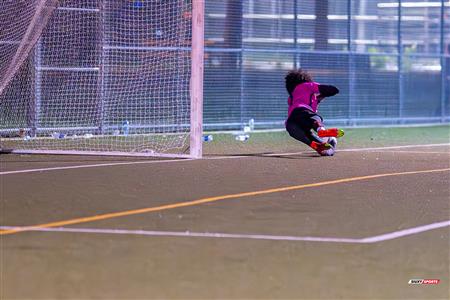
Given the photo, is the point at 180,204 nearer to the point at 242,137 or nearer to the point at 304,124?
the point at 304,124

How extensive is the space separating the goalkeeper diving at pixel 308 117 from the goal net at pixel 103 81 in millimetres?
1609

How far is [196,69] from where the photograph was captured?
12031 mm

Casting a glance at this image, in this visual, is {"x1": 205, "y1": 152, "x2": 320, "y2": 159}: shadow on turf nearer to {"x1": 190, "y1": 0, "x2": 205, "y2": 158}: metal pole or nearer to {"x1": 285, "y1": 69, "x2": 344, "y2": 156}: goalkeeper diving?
{"x1": 285, "y1": 69, "x2": 344, "y2": 156}: goalkeeper diving

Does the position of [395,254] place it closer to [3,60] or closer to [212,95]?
[3,60]

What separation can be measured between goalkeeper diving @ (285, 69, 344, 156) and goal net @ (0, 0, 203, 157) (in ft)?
5.28

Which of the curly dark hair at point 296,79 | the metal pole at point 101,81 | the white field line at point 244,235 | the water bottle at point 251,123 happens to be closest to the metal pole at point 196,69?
the curly dark hair at point 296,79

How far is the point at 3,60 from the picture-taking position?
43.8 ft

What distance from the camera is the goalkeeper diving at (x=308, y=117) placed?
12.9 m

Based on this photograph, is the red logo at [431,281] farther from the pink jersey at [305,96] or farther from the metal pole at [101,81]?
the metal pole at [101,81]

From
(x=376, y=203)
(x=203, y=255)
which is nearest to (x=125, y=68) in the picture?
(x=376, y=203)

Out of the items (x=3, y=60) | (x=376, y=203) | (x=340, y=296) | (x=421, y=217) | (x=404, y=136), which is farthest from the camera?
(x=404, y=136)

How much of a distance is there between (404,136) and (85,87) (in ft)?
21.0

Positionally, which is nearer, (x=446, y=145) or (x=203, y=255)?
(x=203, y=255)

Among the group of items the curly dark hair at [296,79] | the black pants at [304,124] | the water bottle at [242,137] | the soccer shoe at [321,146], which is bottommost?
the water bottle at [242,137]
